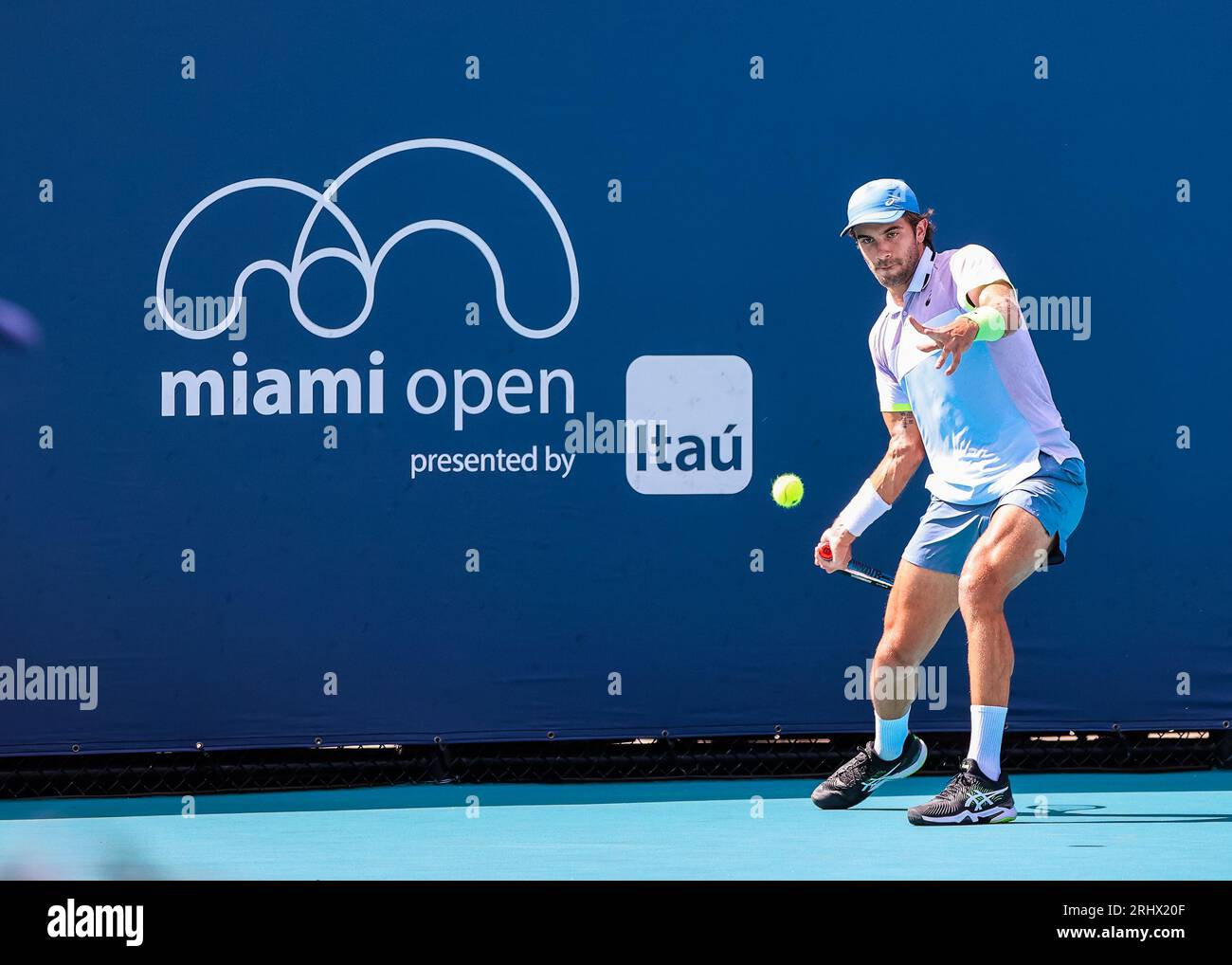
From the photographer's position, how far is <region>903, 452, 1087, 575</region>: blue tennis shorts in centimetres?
527

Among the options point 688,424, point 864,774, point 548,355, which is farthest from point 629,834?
point 548,355

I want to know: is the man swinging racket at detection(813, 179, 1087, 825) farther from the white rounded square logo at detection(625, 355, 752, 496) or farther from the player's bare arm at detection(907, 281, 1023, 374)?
the white rounded square logo at detection(625, 355, 752, 496)

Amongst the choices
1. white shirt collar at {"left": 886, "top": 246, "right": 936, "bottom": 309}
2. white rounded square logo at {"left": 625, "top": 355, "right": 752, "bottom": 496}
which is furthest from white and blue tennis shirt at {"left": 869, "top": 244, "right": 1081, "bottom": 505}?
white rounded square logo at {"left": 625, "top": 355, "right": 752, "bottom": 496}

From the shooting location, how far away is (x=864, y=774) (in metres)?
5.72

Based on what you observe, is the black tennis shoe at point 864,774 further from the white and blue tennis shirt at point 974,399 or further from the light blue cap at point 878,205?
the light blue cap at point 878,205

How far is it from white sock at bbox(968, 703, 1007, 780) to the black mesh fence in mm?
1120

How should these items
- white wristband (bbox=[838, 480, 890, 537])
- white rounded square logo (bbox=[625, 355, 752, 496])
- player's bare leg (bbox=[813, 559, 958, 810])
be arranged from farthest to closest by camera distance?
white rounded square logo (bbox=[625, 355, 752, 496]) → white wristband (bbox=[838, 480, 890, 537]) → player's bare leg (bbox=[813, 559, 958, 810])

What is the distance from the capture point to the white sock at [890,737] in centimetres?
562

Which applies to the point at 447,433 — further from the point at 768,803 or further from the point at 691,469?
the point at 768,803

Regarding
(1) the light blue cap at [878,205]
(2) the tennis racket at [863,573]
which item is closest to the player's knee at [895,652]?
(2) the tennis racket at [863,573]

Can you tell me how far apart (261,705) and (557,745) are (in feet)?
3.51

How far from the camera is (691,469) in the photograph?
245 inches

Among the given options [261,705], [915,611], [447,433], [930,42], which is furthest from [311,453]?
[930,42]

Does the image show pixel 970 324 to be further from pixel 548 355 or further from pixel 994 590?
pixel 548 355
